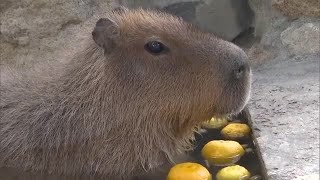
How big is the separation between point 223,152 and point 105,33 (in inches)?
25.3

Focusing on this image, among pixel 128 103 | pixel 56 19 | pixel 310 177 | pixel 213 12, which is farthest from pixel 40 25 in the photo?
pixel 310 177

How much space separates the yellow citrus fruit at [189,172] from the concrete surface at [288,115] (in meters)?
0.23

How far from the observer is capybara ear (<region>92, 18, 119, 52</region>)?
3199 millimetres

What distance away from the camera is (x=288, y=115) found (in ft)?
10.8

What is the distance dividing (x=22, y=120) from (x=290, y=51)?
1.28 metres

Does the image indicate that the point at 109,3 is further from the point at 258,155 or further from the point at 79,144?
the point at 258,155

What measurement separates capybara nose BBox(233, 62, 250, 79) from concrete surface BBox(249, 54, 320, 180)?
24 centimetres

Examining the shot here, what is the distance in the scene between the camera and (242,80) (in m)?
3.10

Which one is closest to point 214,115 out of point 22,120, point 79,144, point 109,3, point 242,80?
point 242,80

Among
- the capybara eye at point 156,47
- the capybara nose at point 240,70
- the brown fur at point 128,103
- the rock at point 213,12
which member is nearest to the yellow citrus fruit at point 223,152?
the brown fur at point 128,103

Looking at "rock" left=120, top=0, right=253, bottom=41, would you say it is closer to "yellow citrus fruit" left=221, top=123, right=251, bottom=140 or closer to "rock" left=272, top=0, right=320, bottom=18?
"rock" left=272, top=0, right=320, bottom=18

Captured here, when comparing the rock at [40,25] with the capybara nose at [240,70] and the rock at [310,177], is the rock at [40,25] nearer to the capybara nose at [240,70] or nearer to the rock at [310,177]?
the capybara nose at [240,70]

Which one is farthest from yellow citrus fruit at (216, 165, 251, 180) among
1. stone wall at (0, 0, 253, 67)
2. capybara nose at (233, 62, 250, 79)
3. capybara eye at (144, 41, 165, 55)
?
stone wall at (0, 0, 253, 67)

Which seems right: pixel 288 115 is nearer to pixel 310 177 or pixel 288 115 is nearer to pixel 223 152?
pixel 223 152
